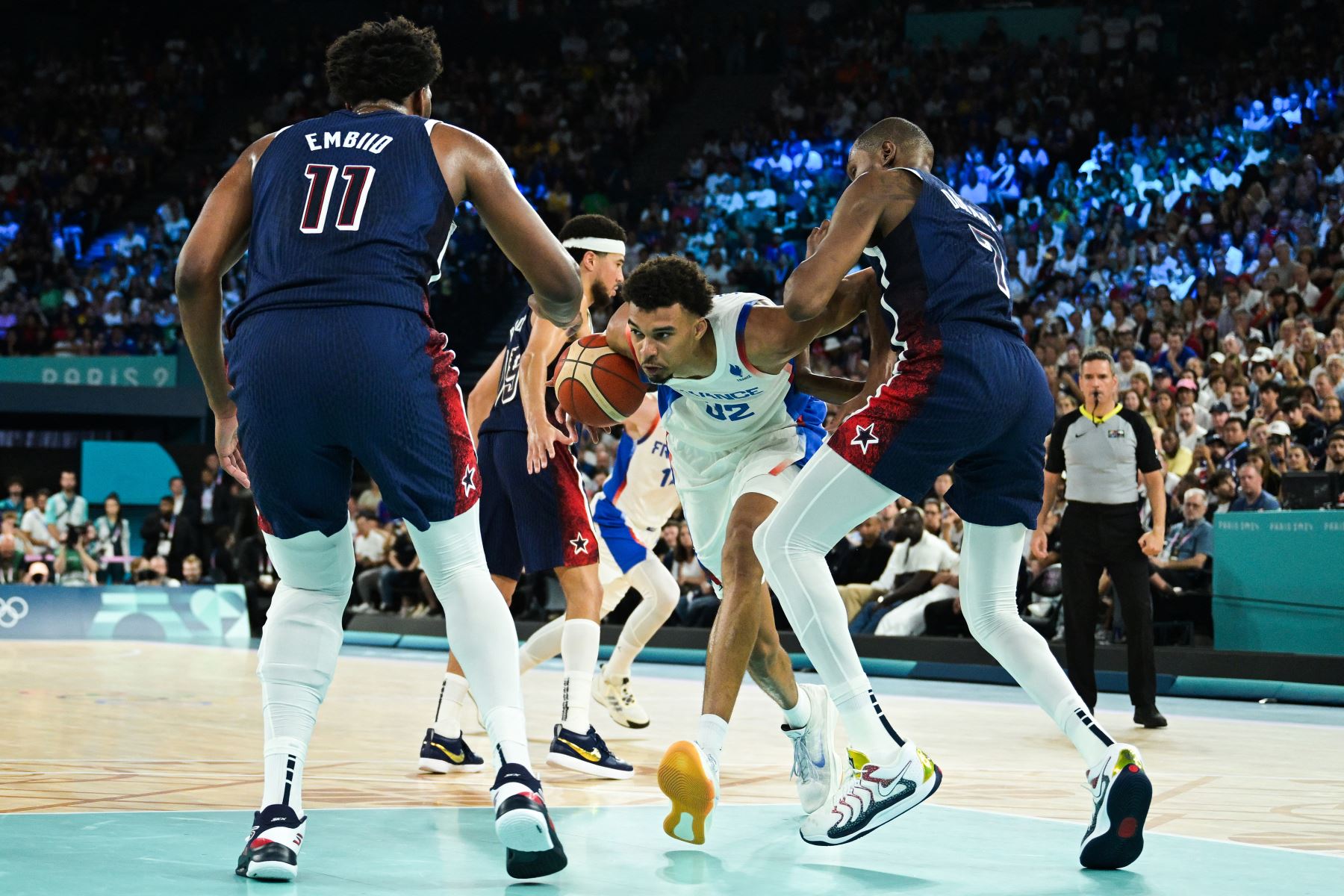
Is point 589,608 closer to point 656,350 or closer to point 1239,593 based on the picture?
point 656,350

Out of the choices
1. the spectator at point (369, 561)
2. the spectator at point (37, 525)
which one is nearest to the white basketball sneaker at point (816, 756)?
the spectator at point (369, 561)

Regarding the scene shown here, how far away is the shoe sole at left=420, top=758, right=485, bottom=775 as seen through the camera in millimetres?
5605

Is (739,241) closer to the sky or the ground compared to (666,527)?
closer to the sky

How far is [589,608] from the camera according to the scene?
6.07m

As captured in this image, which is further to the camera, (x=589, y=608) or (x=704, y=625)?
(x=704, y=625)

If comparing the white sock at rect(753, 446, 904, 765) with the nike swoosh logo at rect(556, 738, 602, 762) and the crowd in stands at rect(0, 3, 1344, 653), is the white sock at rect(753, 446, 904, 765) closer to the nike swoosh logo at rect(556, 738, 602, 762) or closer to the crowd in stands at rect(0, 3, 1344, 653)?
the nike swoosh logo at rect(556, 738, 602, 762)

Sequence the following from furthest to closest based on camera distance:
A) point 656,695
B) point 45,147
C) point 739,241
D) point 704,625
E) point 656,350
→ point 45,147
point 739,241
point 704,625
point 656,695
point 656,350

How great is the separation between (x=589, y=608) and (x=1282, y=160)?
12988 millimetres

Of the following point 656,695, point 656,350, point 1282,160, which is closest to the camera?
point 656,350

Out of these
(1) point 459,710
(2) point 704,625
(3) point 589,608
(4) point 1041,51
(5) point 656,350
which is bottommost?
(2) point 704,625

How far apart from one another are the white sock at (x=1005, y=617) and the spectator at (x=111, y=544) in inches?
628

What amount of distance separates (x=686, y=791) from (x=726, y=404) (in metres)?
1.29

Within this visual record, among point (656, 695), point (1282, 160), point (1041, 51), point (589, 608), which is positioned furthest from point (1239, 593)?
point (1041, 51)

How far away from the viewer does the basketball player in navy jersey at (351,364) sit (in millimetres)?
3441
